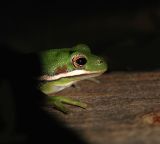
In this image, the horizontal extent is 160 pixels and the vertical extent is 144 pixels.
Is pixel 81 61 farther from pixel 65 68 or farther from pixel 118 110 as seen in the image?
pixel 118 110

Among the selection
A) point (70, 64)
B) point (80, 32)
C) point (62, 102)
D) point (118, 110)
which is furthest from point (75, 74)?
point (80, 32)

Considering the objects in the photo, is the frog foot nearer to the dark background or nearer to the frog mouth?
the dark background

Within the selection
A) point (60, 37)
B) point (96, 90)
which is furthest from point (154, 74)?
point (60, 37)

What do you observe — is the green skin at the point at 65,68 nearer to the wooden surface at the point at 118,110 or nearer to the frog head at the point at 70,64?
the frog head at the point at 70,64

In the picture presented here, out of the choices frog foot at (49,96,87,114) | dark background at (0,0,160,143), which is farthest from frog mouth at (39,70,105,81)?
frog foot at (49,96,87,114)

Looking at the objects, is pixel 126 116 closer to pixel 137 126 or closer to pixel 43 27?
pixel 137 126

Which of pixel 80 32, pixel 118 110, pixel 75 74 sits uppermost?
pixel 80 32
